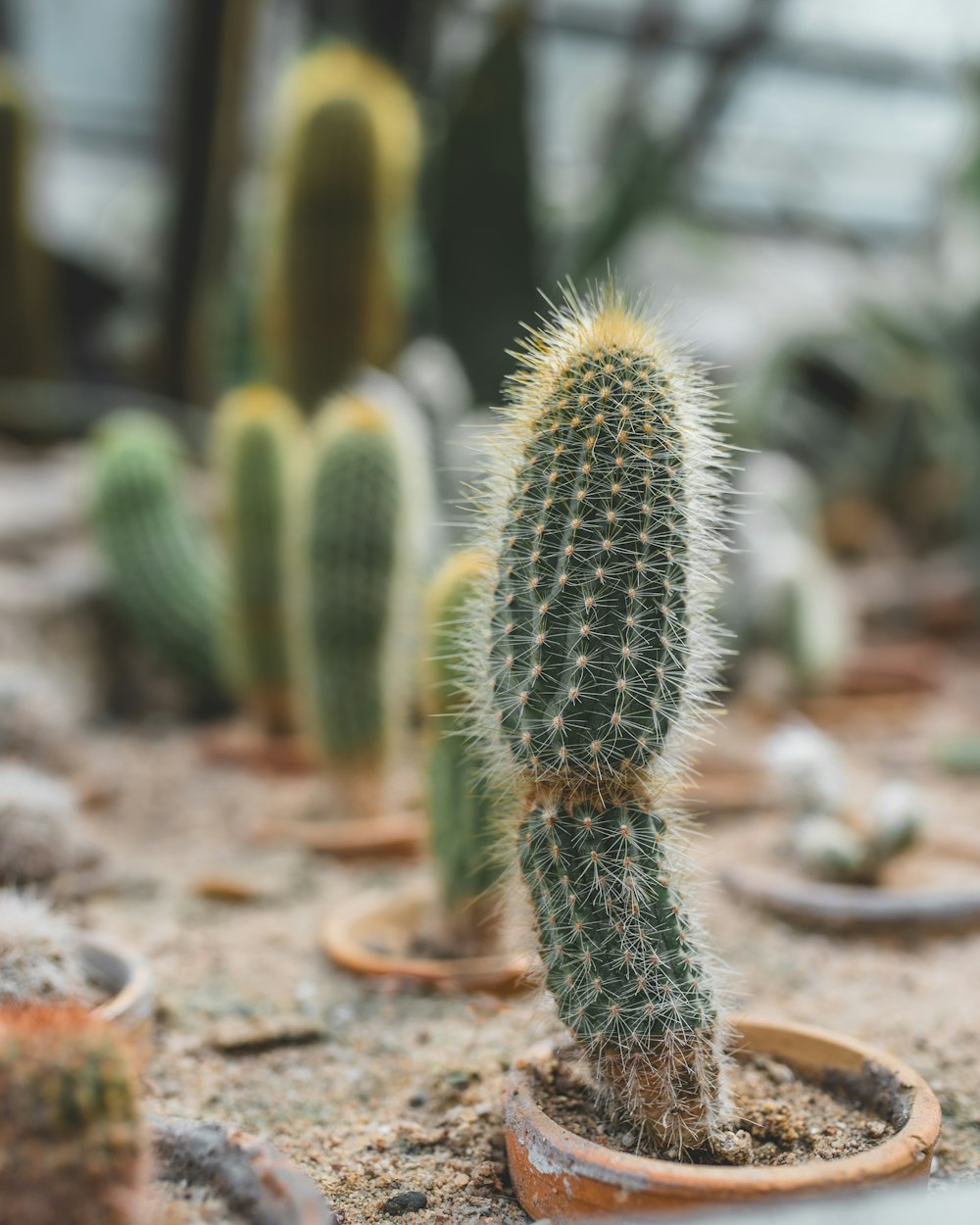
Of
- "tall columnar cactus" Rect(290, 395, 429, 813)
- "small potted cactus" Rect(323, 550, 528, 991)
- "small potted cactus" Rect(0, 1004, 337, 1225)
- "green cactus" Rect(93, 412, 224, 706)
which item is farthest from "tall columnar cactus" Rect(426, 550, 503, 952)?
"green cactus" Rect(93, 412, 224, 706)

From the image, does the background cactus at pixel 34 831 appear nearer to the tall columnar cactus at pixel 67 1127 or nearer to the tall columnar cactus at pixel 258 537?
the tall columnar cactus at pixel 67 1127

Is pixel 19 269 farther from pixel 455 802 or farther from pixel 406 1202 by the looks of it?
pixel 406 1202

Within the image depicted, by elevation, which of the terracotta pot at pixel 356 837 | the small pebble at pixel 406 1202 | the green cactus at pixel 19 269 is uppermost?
the green cactus at pixel 19 269

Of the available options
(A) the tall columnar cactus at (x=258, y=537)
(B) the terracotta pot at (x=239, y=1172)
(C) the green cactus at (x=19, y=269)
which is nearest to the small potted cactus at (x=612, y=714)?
(B) the terracotta pot at (x=239, y=1172)

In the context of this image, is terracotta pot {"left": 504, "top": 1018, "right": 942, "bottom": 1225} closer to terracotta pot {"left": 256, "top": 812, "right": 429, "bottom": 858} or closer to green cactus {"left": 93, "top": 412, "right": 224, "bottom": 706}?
terracotta pot {"left": 256, "top": 812, "right": 429, "bottom": 858}

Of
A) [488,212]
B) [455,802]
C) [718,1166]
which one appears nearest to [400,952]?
[455,802]
